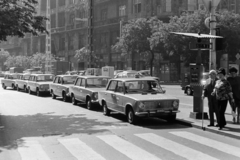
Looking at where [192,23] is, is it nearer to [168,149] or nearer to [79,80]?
[79,80]

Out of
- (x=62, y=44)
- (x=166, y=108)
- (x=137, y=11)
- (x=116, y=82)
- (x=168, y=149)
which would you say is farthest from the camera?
(x=62, y=44)

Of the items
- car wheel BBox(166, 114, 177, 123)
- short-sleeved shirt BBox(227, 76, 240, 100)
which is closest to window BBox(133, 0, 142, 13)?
car wheel BBox(166, 114, 177, 123)

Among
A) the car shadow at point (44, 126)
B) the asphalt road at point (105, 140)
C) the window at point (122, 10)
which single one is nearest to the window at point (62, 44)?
the window at point (122, 10)

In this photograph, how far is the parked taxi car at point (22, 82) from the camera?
28422 millimetres

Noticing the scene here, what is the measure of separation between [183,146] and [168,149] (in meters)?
0.51

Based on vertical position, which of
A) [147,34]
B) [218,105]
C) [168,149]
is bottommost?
[168,149]

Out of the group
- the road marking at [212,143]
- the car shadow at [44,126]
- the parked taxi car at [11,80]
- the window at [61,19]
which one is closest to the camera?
the road marking at [212,143]

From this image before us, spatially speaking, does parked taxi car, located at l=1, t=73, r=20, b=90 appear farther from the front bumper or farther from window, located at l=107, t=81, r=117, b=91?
the front bumper

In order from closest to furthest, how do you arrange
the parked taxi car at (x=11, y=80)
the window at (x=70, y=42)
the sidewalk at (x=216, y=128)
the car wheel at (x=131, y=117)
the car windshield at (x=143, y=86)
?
the sidewalk at (x=216, y=128), the car wheel at (x=131, y=117), the car windshield at (x=143, y=86), the parked taxi car at (x=11, y=80), the window at (x=70, y=42)

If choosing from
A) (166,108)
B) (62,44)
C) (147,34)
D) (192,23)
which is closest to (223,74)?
(166,108)

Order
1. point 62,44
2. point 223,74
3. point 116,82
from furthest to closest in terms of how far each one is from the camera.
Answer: point 62,44
point 116,82
point 223,74

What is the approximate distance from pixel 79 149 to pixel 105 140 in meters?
1.17

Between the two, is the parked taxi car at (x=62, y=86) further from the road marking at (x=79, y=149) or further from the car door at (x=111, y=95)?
the road marking at (x=79, y=149)

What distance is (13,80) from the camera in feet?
105
